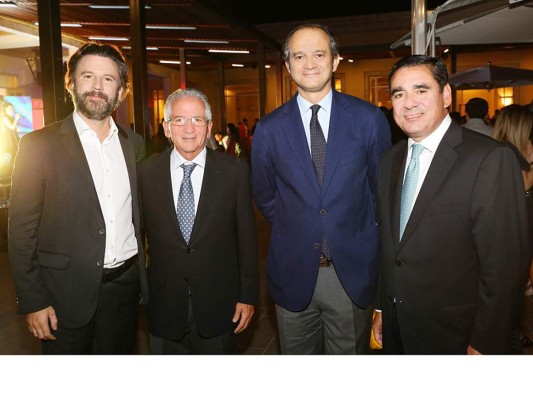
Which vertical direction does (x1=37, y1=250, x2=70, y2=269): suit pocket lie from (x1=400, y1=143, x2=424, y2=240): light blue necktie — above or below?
below

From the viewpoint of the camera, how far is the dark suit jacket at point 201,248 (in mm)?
2240

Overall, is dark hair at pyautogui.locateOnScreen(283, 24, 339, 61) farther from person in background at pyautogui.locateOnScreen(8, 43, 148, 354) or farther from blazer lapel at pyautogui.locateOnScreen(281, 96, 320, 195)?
person in background at pyautogui.locateOnScreen(8, 43, 148, 354)

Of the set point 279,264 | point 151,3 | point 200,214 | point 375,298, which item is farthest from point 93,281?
point 151,3

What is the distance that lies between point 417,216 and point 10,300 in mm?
4648

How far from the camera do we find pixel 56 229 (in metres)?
2.05

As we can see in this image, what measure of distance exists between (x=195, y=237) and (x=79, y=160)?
0.60 m

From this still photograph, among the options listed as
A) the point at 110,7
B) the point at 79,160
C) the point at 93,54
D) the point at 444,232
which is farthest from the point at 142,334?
the point at 110,7

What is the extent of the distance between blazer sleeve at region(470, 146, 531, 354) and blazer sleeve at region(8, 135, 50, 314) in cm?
168

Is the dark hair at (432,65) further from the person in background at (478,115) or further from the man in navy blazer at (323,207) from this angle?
the person in background at (478,115)

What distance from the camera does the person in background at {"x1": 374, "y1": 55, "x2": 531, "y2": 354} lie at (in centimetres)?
165

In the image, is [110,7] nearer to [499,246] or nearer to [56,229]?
[56,229]

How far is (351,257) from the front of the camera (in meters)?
2.14

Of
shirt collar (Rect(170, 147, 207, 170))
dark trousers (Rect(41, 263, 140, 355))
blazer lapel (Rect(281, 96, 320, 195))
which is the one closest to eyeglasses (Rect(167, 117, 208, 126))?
shirt collar (Rect(170, 147, 207, 170))

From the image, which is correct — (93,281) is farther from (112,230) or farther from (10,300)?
(10,300)
